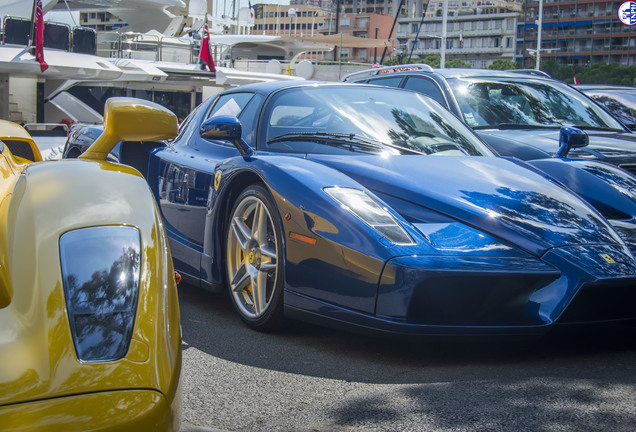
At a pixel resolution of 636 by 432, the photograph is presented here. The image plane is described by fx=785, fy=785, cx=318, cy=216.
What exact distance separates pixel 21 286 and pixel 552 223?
237 cm

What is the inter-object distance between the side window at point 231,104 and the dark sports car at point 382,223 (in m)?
0.02

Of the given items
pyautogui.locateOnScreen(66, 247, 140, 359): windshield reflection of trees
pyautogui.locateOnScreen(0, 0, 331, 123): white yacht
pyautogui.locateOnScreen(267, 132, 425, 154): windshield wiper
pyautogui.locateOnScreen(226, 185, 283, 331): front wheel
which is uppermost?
pyautogui.locateOnScreen(0, 0, 331, 123): white yacht

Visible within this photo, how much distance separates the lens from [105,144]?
261cm

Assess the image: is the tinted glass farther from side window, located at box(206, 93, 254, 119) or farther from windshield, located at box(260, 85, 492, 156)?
side window, located at box(206, 93, 254, 119)

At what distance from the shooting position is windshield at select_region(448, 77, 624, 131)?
21.1 ft

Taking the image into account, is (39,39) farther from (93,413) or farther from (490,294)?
(93,413)

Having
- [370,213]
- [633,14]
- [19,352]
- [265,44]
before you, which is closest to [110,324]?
[19,352]

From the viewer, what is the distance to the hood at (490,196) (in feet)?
10.7

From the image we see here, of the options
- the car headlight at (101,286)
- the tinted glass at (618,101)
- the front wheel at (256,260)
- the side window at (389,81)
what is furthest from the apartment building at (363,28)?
the car headlight at (101,286)

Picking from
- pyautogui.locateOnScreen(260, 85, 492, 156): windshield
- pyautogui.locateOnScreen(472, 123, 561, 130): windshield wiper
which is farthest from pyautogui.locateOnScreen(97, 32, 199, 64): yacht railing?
pyautogui.locateOnScreen(260, 85, 492, 156): windshield

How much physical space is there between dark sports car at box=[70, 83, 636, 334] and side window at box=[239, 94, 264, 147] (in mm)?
11

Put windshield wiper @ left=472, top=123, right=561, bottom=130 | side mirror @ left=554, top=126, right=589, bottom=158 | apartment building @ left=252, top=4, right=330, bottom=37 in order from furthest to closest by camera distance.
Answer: apartment building @ left=252, top=4, right=330, bottom=37 → windshield wiper @ left=472, top=123, right=561, bottom=130 → side mirror @ left=554, top=126, right=589, bottom=158

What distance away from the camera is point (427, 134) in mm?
4348

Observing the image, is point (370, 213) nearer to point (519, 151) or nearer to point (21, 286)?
point (21, 286)
